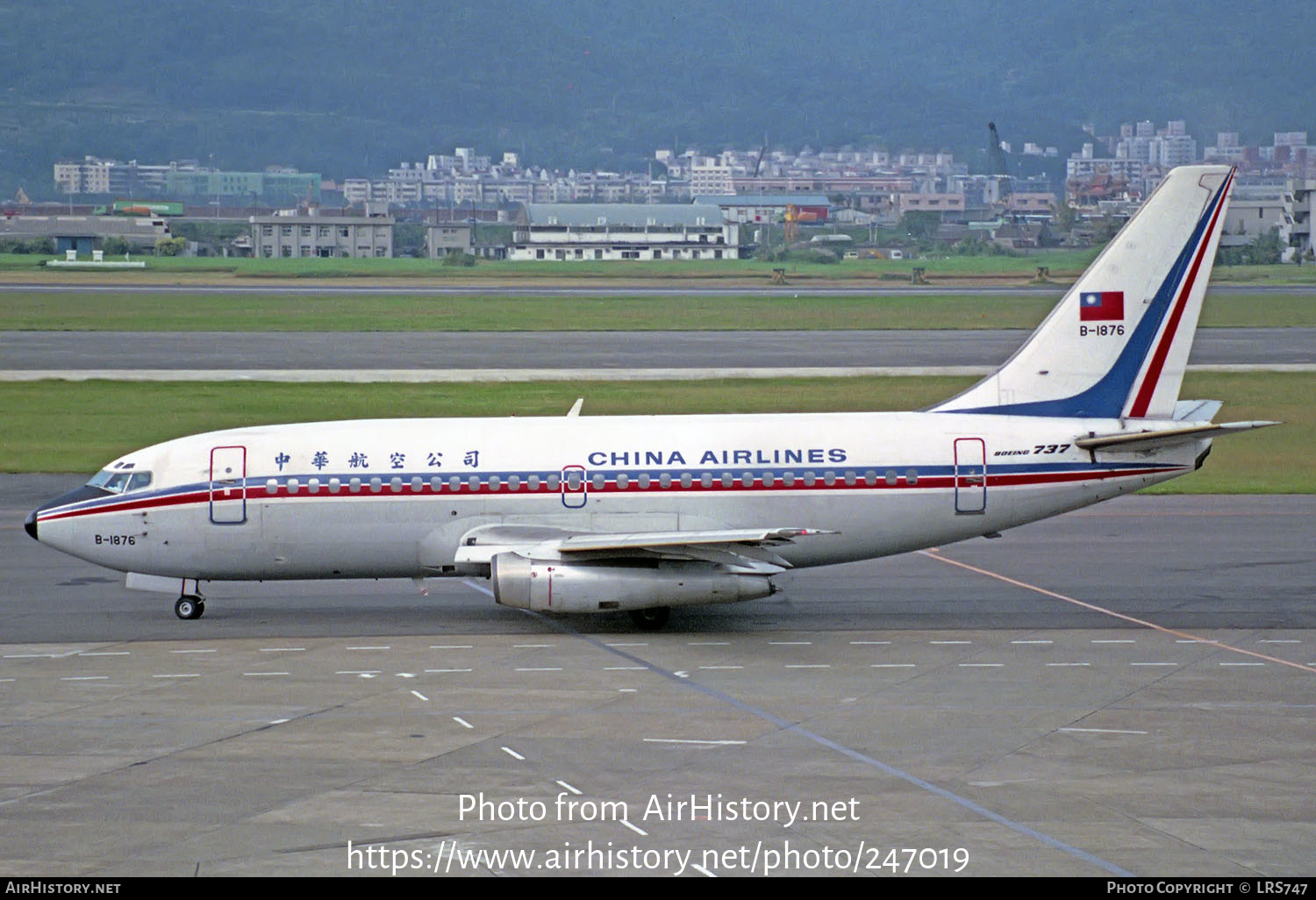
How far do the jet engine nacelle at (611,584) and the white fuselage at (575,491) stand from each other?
1.63m

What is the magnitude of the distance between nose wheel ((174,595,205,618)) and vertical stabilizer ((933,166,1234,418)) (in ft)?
53.6

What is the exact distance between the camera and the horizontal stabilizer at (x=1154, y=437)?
30.2 meters

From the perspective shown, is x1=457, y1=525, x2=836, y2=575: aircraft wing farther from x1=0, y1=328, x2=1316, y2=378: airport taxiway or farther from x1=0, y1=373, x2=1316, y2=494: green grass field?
x1=0, y1=328, x2=1316, y2=378: airport taxiway

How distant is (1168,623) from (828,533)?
7.06 metres

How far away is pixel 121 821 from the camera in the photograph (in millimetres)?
18766

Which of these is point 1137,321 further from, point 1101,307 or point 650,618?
point 650,618

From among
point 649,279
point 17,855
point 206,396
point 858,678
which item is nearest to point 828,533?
point 858,678

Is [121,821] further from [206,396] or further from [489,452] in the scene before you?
[206,396]

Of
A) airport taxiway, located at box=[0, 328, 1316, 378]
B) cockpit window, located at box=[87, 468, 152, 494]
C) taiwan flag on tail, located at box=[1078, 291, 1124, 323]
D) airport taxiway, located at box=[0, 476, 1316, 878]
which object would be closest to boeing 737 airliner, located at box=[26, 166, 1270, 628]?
cockpit window, located at box=[87, 468, 152, 494]

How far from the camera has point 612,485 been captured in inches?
1208

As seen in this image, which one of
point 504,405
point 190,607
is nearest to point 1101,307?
point 190,607

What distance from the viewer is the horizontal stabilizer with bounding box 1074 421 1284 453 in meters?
30.2

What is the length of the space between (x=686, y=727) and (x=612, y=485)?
8.39 metres


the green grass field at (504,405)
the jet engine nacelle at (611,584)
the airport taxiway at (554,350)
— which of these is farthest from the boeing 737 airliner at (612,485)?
the airport taxiway at (554,350)
